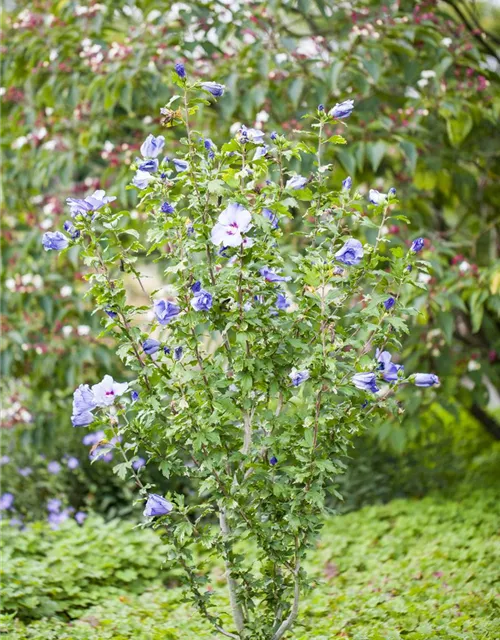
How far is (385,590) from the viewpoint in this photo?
2.96m

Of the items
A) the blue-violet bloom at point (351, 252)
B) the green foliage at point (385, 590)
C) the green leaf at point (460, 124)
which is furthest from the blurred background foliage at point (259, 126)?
A: the blue-violet bloom at point (351, 252)

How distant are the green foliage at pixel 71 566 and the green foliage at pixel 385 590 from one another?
0.08 m

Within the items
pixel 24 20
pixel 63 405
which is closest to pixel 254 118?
pixel 24 20

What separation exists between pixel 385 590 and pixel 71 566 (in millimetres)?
1204

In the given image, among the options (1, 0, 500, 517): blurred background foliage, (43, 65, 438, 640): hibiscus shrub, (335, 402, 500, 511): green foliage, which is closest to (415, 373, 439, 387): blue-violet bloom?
(43, 65, 438, 640): hibiscus shrub

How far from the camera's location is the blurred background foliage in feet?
11.6

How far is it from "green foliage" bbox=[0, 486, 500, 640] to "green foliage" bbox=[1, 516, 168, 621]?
84 mm

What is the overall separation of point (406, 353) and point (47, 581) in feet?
6.50

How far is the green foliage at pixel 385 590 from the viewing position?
2521 millimetres

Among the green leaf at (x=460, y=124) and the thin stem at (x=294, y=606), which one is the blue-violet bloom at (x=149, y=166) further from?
the green leaf at (x=460, y=124)

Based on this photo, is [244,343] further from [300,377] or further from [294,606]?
[294,606]

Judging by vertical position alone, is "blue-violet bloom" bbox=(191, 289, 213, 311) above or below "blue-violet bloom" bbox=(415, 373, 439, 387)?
above

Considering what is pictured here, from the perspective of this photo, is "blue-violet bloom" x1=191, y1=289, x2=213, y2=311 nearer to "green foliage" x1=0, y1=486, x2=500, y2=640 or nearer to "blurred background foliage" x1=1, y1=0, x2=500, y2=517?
"green foliage" x1=0, y1=486, x2=500, y2=640

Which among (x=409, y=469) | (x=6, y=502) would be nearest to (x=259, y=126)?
(x=409, y=469)
